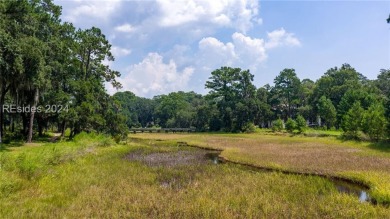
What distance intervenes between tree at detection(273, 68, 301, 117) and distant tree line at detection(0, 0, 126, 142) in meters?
63.0

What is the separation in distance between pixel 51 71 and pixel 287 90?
7741cm

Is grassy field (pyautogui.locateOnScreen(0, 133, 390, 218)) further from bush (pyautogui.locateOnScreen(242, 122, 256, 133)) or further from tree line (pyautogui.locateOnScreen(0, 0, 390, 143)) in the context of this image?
bush (pyautogui.locateOnScreen(242, 122, 256, 133))

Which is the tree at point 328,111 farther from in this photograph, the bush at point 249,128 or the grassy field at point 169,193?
the grassy field at point 169,193

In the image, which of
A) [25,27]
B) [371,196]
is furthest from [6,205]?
[25,27]

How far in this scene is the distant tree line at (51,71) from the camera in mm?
28094

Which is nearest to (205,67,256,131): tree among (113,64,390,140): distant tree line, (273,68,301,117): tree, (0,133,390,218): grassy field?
(113,64,390,140): distant tree line

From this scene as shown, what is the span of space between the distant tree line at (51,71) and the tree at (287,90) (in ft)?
207

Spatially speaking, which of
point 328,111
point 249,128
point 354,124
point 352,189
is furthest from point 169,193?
point 249,128

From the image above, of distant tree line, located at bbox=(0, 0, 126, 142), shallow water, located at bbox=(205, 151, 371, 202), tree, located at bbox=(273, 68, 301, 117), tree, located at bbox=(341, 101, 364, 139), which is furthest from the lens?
tree, located at bbox=(273, 68, 301, 117)

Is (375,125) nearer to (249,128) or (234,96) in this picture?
(249,128)

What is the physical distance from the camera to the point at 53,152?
69.9 feet

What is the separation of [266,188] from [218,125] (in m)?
77.3

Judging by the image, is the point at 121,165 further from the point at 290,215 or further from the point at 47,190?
the point at 290,215

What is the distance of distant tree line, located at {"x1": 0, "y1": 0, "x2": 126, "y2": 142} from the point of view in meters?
28.1
